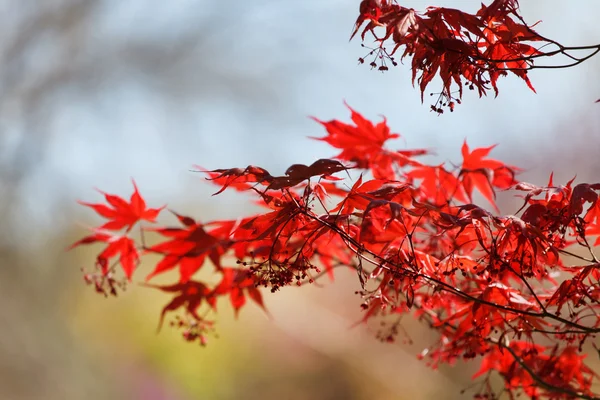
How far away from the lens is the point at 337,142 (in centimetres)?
134

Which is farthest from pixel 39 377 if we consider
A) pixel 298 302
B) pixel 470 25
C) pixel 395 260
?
pixel 470 25

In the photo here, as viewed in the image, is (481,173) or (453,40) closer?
(453,40)

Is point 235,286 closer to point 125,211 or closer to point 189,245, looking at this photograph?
point 189,245

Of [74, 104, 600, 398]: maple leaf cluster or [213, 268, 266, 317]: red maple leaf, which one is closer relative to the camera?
[74, 104, 600, 398]: maple leaf cluster

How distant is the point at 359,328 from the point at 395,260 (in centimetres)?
323

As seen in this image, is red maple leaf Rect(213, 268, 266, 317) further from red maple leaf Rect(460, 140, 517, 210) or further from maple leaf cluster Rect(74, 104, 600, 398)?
red maple leaf Rect(460, 140, 517, 210)

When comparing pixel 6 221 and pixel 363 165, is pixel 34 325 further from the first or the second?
pixel 363 165

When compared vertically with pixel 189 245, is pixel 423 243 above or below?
above

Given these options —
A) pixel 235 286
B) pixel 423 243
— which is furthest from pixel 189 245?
pixel 423 243

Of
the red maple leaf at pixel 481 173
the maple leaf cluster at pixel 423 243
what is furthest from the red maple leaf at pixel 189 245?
the red maple leaf at pixel 481 173

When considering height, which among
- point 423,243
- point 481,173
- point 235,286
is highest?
point 481,173

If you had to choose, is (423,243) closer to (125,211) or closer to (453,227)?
(453,227)

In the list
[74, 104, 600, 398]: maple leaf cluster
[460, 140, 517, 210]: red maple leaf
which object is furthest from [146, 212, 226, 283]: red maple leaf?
[460, 140, 517, 210]: red maple leaf

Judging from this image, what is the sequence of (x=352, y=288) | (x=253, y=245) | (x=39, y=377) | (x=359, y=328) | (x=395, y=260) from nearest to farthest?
(x=395, y=260), (x=253, y=245), (x=39, y=377), (x=359, y=328), (x=352, y=288)
